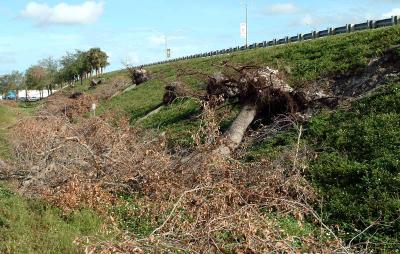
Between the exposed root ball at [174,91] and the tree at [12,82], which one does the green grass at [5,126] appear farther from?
the tree at [12,82]

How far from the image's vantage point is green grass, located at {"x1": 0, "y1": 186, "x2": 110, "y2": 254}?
7797 mm

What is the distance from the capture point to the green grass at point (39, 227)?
25.6 ft

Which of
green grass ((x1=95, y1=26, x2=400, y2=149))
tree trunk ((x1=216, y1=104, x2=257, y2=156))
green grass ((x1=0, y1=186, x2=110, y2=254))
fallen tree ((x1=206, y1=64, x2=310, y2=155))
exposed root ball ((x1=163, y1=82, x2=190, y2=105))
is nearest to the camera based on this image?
green grass ((x1=0, y1=186, x2=110, y2=254))

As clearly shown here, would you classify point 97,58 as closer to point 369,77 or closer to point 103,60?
point 103,60

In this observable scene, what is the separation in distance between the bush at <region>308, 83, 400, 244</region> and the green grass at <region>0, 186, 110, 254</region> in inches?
165

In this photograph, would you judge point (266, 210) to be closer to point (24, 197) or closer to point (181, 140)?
point (24, 197)

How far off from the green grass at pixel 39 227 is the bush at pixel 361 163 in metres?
4.18

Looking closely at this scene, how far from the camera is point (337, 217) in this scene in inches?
380

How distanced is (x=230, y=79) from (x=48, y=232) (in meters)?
8.55

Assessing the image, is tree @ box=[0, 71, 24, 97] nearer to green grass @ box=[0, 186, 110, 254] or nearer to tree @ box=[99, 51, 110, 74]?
tree @ box=[99, 51, 110, 74]

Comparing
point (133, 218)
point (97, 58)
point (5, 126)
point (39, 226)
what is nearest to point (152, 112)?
point (5, 126)

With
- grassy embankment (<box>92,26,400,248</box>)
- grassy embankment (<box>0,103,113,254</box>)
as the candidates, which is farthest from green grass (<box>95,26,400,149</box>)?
grassy embankment (<box>0,103,113,254</box>)

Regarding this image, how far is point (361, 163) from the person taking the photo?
430 inches

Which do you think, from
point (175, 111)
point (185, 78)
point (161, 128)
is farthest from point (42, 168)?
point (185, 78)
